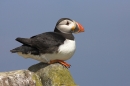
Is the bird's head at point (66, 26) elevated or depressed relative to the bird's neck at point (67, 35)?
elevated

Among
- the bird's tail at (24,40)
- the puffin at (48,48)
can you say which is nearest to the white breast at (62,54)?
the puffin at (48,48)

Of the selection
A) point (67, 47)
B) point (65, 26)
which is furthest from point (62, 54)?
point (65, 26)

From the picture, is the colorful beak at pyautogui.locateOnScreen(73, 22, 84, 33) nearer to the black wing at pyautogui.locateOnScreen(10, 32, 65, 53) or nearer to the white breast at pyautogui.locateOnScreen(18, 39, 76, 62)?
the white breast at pyautogui.locateOnScreen(18, 39, 76, 62)

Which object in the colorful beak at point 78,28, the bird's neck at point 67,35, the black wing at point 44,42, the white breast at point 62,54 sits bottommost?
the white breast at point 62,54

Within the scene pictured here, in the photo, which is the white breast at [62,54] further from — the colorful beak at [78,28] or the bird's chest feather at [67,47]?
the colorful beak at [78,28]

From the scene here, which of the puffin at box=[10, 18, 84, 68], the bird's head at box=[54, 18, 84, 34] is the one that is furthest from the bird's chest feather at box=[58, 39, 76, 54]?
the bird's head at box=[54, 18, 84, 34]

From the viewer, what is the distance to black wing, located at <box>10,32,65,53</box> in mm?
5641

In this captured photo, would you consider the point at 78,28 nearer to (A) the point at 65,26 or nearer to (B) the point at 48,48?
(A) the point at 65,26

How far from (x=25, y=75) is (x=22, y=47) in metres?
0.86

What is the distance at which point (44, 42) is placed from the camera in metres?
5.66

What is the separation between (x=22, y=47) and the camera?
572cm

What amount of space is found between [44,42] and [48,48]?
0.47ft

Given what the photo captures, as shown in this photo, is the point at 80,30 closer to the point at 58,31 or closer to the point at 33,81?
the point at 58,31

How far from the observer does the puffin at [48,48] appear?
5648 mm
